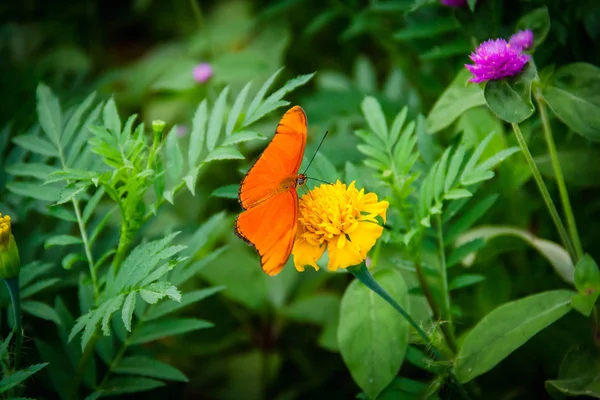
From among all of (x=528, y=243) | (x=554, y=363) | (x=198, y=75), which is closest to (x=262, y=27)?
(x=198, y=75)

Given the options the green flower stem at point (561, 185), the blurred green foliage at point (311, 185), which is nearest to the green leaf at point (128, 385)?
the blurred green foliage at point (311, 185)

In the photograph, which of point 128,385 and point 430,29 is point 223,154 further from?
point 430,29

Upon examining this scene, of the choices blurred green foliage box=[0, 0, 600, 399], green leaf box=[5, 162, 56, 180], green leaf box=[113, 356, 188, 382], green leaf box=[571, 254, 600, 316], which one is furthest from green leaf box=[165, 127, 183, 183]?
green leaf box=[571, 254, 600, 316]

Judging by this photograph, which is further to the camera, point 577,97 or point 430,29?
point 430,29

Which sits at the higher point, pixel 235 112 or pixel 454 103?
pixel 235 112

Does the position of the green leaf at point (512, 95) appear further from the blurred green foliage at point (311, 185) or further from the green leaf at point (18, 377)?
the green leaf at point (18, 377)

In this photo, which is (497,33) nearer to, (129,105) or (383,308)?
(383,308)

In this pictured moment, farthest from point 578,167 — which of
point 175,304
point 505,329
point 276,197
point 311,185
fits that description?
point 175,304
